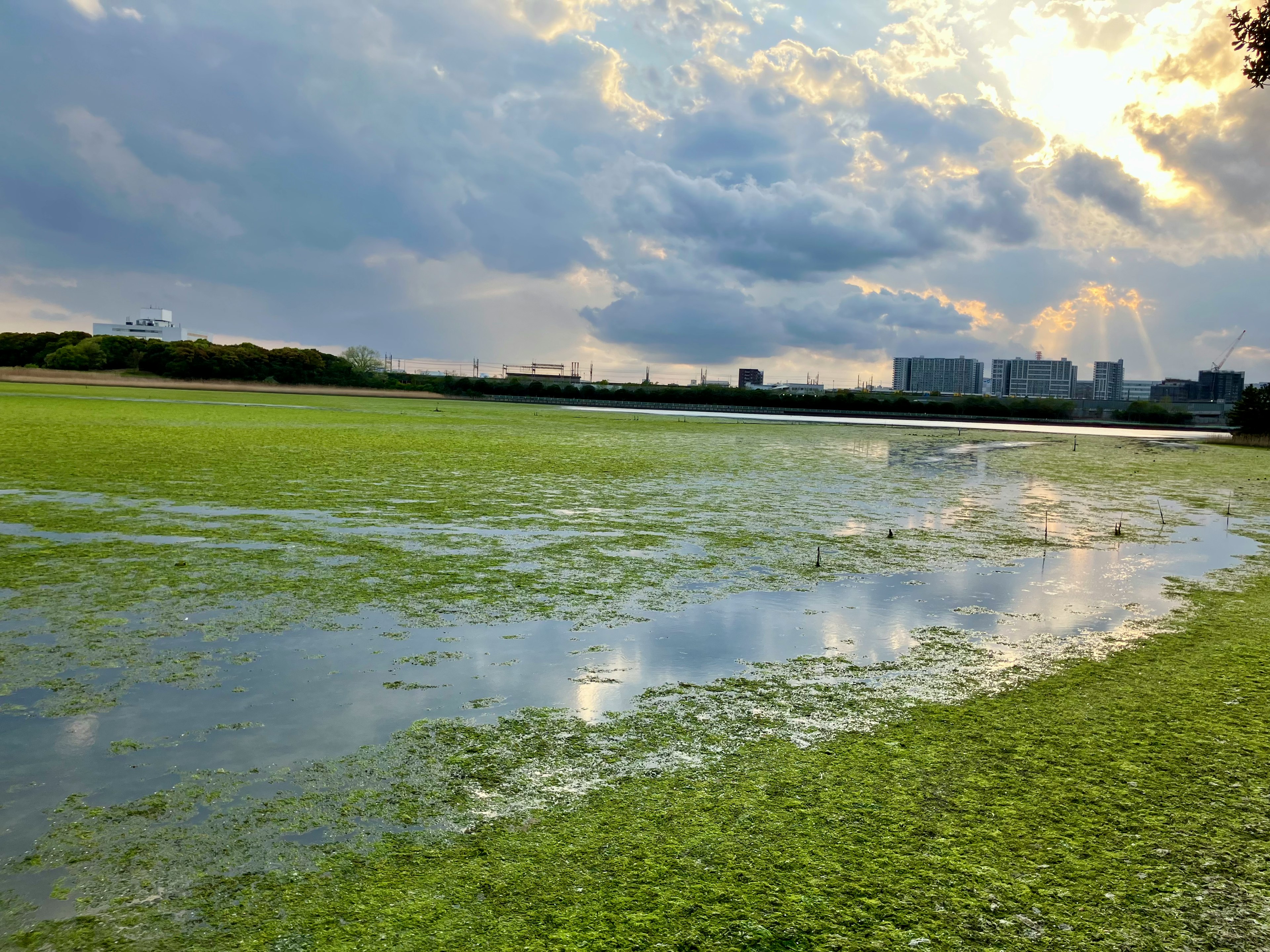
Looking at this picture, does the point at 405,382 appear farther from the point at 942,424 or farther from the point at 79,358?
the point at 942,424

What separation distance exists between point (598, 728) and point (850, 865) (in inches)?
72.5

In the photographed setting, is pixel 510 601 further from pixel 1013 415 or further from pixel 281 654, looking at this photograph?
pixel 1013 415

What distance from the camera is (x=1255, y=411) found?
56.2 metres

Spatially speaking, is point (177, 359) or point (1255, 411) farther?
point (177, 359)

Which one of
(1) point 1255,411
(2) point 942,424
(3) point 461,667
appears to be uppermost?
(1) point 1255,411

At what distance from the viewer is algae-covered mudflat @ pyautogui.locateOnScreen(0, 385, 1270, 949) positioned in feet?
10.7

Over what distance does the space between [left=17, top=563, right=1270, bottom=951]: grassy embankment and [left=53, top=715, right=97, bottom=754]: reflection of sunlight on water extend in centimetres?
167

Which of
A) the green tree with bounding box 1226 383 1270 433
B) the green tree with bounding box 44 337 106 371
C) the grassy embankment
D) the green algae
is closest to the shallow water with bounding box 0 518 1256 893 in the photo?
the green algae

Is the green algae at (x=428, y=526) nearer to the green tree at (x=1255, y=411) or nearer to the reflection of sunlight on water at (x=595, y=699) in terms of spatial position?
the reflection of sunlight on water at (x=595, y=699)

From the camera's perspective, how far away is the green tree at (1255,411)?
182 ft

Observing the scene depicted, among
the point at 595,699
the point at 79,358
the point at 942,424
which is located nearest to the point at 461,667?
the point at 595,699

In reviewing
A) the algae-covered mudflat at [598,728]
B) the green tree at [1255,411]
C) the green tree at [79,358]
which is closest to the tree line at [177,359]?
the green tree at [79,358]

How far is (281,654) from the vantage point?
6203 mm

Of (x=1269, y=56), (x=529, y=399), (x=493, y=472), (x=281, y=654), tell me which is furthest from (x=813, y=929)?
(x=529, y=399)
